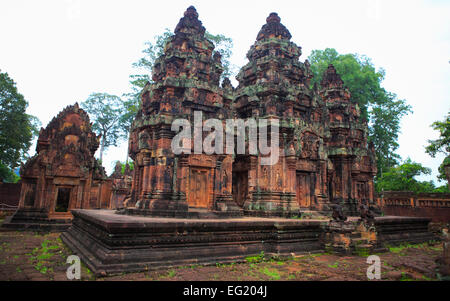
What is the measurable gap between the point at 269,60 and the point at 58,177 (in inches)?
420

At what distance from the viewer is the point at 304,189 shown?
39.4 feet

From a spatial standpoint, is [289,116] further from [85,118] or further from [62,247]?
[85,118]

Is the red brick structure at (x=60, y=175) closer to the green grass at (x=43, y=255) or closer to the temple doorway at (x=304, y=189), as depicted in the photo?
the green grass at (x=43, y=255)

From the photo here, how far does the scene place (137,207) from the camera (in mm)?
8812

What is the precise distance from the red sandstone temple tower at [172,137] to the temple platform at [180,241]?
1.71 meters

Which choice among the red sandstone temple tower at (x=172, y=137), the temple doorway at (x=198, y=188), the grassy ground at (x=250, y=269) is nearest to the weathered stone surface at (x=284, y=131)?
the red sandstone temple tower at (x=172, y=137)

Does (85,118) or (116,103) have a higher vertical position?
(116,103)

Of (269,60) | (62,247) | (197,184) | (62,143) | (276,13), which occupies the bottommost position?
(62,247)
